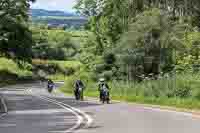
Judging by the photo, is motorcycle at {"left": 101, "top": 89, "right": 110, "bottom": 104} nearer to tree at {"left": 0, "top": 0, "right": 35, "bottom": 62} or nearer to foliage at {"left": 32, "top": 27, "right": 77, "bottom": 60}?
tree at {"left": 0, "top": 0, "right": 35, "bottom": 62}

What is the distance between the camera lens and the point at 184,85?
111 feet

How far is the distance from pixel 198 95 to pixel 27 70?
111340 mm

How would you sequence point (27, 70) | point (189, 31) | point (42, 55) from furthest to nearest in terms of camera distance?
point (42, 55) → point (27, 70) → point (189, 31)

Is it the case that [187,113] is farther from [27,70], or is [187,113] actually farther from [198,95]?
[27,70]

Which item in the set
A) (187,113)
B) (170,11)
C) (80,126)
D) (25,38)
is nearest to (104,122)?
(80,126)

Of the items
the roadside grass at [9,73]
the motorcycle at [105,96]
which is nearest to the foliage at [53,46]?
the roadside grass at [9,73]

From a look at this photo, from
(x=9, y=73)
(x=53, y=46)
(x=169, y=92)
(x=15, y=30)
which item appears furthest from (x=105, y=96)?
(x=53, y=46)

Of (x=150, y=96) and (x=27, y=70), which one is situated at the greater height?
(x=150, y=96)

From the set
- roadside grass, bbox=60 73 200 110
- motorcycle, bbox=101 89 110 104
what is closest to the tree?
roadside grass, bbox=60 73 200 110

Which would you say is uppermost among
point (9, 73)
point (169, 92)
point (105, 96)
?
point (169, 92)

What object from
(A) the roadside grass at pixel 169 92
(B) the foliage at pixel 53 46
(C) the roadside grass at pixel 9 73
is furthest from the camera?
(B) the foliage at pixel 53 46

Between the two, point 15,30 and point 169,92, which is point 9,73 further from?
point 169,92

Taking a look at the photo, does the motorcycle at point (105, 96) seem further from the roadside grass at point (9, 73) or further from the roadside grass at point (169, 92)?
the roadside grass at point (9, 73)

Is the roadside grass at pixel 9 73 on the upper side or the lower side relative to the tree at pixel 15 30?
lower
